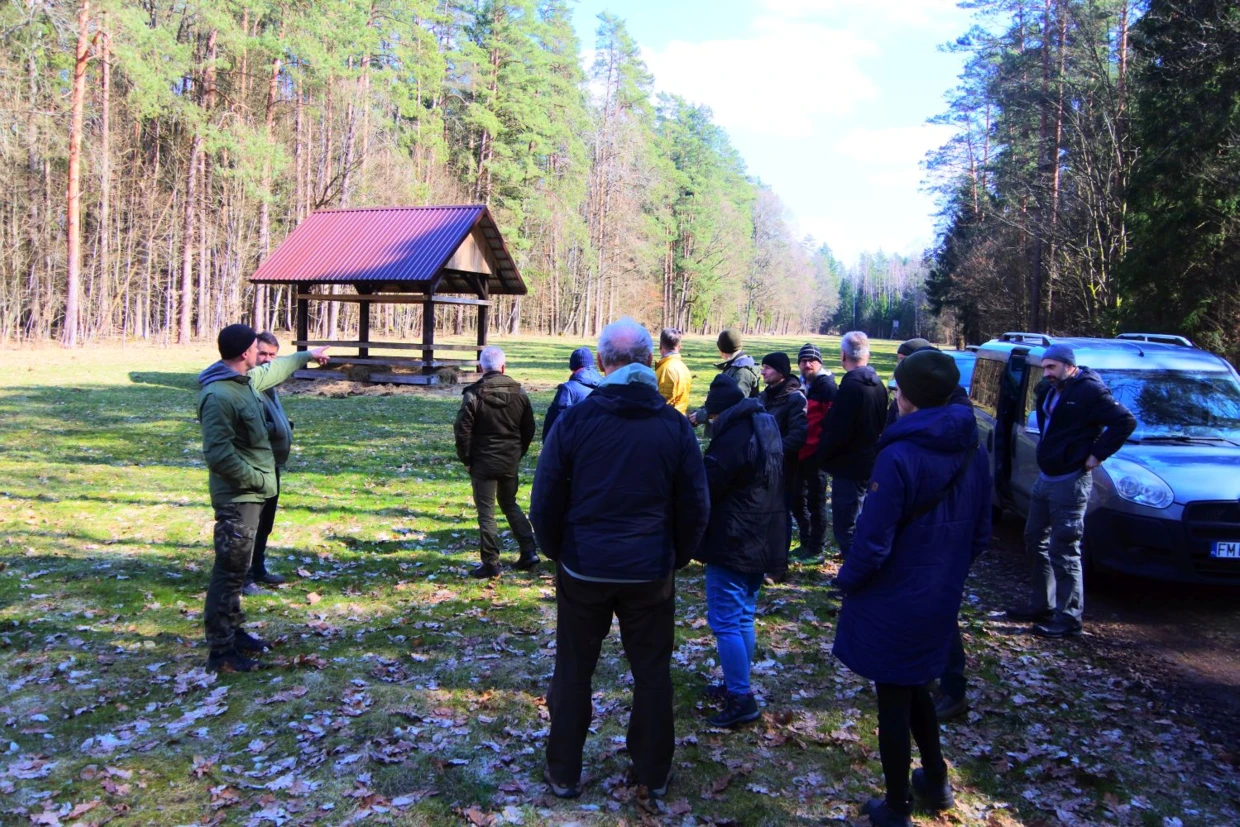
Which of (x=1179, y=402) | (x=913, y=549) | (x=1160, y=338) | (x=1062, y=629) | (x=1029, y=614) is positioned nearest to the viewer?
(x=913, y=549)

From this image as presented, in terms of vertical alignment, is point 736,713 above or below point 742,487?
below

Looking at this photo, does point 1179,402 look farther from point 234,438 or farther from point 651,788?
point 234,438

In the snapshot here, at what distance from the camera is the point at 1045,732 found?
4414 millimetres

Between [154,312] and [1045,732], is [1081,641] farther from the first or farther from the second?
[154,312]

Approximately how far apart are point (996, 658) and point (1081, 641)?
80cm

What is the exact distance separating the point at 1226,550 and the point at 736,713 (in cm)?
403

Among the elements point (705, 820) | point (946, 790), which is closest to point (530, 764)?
point (705, 820)

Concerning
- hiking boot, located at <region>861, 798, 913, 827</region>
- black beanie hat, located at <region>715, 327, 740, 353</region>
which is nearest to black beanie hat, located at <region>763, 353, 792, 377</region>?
black beanie hat, located at <region>715, 327, 740, 353</region>

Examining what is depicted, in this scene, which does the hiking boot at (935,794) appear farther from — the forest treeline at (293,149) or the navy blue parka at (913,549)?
the forest treeline at (293,149)

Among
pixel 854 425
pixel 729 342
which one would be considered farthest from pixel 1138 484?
pixel 729 342

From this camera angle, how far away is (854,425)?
6379mm

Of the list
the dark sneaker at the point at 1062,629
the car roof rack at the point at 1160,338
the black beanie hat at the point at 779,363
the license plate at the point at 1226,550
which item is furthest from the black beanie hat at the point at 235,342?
the car roof rack at the point at 1160,338

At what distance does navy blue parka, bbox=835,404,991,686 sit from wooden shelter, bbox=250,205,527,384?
18.2 metres

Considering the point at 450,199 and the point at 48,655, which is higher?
the point at 450,199
